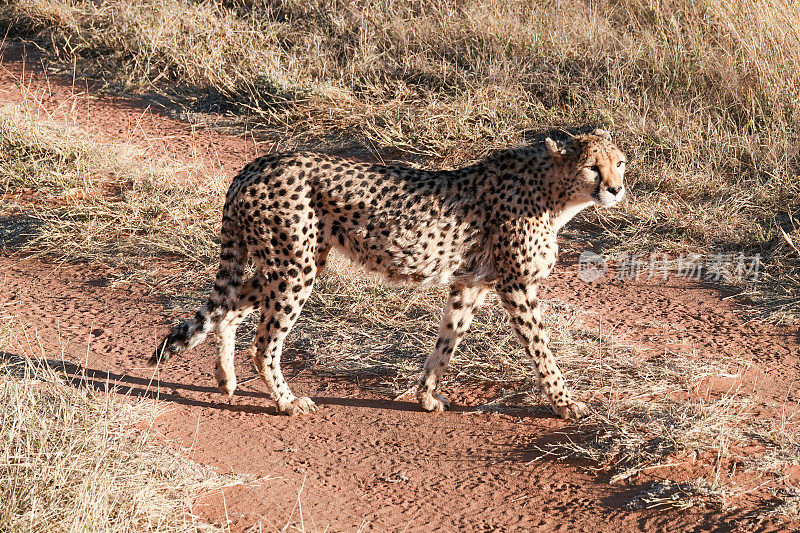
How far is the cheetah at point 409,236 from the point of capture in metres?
4.48

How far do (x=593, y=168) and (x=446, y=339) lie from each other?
43.4 inches

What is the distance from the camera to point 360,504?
3871mm

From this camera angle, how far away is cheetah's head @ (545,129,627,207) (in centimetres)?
455

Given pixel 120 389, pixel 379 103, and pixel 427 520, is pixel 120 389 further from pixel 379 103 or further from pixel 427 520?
pixel 379 103

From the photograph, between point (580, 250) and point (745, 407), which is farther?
point (580, 250)

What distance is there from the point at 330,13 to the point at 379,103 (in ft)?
5.04

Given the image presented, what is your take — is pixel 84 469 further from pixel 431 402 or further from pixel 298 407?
pixel 431 402

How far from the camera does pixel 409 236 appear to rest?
4.63 m

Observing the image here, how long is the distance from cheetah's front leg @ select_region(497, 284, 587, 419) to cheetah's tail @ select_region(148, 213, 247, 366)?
4.30 feet

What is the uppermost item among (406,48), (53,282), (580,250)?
(406,48)

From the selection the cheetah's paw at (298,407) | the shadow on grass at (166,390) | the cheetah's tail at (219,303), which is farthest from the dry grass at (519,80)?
the cheetah's tail at (219,303)

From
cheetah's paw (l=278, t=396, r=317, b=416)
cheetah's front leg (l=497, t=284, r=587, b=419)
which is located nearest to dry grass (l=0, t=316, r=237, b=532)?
cheetah's paw (l=278, t=396, r=317, b=416)

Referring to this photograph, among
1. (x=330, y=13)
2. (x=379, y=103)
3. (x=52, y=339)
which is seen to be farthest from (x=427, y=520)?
(x=330, y=13)

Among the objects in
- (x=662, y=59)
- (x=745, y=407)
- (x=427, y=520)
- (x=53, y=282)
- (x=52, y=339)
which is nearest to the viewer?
(x=427, y=520)
